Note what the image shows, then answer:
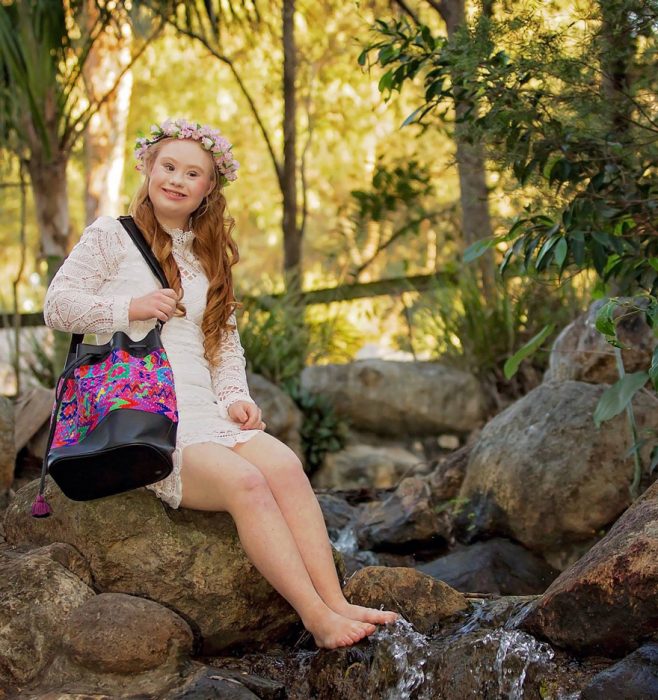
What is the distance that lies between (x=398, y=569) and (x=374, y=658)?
1.24ft

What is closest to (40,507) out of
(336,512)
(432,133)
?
(336,512)

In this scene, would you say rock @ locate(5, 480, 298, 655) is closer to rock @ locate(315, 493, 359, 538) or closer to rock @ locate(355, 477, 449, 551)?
rock @ locate(355, 477, 449, 551)

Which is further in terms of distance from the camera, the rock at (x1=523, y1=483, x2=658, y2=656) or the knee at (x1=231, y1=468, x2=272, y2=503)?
the knee at (x1=231, y1=468, x2=272, y2=503)

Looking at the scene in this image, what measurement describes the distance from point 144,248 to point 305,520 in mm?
1052

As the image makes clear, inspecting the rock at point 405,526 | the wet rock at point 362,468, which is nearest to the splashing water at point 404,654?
the rock at point 405,526

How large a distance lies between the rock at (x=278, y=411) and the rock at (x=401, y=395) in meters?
0.41

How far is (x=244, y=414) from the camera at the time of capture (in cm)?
318

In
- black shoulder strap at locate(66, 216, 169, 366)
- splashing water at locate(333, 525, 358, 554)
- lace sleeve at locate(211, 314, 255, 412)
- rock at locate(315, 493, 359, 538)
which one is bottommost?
splashing water at locate(333, 525, 358, 554)

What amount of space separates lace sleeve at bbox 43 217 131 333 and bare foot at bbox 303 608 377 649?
3.51ft

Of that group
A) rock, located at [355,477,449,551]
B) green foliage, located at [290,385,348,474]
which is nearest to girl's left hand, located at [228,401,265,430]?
rock, located at [355,477,449,551]

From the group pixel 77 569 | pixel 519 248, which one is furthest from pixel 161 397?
pixel 519 248

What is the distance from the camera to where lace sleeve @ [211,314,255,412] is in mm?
3252

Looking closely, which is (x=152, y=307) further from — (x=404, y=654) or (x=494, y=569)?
(x=494, y=569)

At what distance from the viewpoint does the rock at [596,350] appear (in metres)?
4.51
